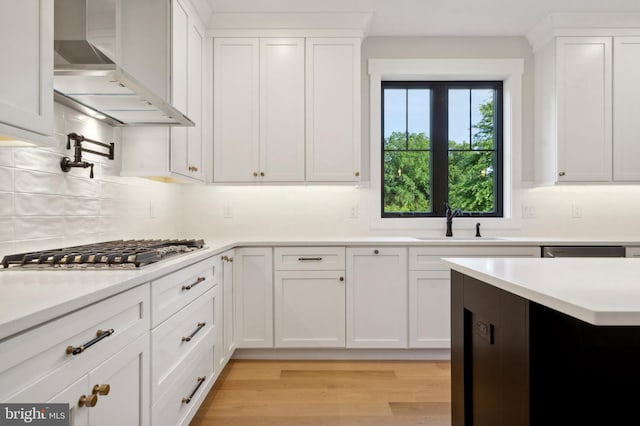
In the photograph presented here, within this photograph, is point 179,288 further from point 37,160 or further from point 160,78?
point 160,78

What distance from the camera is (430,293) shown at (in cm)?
270

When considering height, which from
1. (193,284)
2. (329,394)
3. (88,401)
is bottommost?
(329,394)

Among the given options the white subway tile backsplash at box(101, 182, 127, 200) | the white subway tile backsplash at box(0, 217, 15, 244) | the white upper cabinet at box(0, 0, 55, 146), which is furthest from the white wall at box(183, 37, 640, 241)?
the white upper cabinet at box(0, 0, 55, 146)

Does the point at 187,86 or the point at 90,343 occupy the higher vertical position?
the point at 187,86


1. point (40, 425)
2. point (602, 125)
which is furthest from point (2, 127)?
point (602, 125)

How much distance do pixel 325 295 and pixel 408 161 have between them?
4.77 ft

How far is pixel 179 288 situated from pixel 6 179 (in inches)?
31.3

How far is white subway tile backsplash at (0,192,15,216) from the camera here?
1430 millimetres

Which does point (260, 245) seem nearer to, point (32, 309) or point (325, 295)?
point (325, 295)

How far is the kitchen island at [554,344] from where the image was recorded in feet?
2.81

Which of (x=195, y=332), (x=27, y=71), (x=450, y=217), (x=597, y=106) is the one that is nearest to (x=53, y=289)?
(x=27, y=71)

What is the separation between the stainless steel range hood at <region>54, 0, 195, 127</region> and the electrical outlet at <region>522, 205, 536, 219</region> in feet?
9.42

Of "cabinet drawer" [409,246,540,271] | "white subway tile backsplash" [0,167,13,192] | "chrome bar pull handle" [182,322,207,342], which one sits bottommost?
"chrome bar pull handle" [182,322,207,342]

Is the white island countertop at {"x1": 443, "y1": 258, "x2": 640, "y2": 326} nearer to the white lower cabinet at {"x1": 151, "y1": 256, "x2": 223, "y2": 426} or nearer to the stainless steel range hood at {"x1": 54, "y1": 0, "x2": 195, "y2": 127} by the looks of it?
the white lower cabinet at {"x1": 151, "y1": 256, "x2": 223, "y2": 426}
